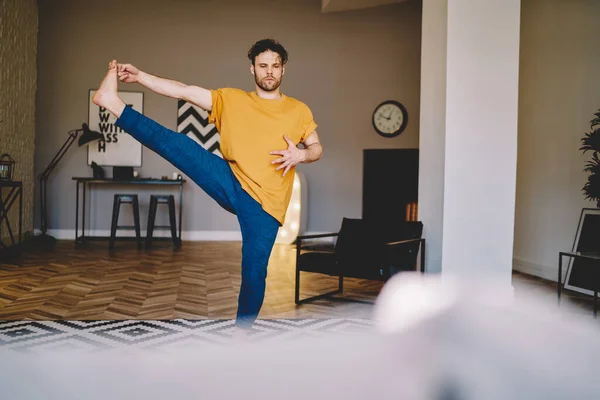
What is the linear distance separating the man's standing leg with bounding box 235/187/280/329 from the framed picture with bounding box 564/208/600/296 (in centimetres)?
325

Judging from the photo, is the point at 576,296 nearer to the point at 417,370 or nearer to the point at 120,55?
the point at 417,370

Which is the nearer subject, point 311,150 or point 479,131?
point 311,150

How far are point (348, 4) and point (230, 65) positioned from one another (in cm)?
204

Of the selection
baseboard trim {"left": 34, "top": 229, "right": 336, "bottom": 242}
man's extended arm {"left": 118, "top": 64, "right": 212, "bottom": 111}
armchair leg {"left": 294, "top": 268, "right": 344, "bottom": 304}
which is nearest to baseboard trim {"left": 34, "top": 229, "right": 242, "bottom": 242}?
baseboard trim {"left": 34, "top": 229, "right": 336, "bottom": 242}

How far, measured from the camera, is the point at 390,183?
8.30 m

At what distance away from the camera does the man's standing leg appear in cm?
233

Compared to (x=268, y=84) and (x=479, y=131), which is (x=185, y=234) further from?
(x=268, y=84)

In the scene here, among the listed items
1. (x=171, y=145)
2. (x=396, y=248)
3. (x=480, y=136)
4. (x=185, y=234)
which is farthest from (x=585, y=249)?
(x=185, y=234)

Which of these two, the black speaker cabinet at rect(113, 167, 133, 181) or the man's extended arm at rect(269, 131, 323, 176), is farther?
the black speaker cabinet at rect(113, 167, 133, 181)

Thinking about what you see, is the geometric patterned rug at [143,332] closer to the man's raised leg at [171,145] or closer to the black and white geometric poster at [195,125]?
the man's raised leg at [171,145]

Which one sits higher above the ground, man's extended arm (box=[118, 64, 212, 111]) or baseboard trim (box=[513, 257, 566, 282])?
man's extended arm (box=[118, 64, 212, 111])

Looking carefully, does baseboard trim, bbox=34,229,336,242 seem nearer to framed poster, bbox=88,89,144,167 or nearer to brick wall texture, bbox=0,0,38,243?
brick wall texture, bbox=0,0,38,243

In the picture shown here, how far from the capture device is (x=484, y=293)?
3.95 m

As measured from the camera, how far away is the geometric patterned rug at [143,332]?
2.74 metres
